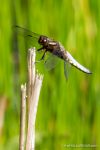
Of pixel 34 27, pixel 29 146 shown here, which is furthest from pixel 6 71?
pixel 29 146

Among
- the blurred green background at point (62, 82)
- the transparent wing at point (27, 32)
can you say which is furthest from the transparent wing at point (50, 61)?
the blurred green background at point (62, 82)

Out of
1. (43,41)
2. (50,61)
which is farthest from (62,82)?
(43,41)

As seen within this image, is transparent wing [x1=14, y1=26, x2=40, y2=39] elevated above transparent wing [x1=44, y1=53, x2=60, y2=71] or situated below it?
above

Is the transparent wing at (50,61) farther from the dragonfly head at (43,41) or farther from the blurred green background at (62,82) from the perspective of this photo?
the blurred green background at (62,82)

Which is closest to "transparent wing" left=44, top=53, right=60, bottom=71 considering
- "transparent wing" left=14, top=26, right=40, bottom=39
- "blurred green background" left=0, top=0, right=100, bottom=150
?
"transparent wing" left=14, top=26, right=40, bottom=39

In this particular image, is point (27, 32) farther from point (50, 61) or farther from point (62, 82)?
point (62, 82)

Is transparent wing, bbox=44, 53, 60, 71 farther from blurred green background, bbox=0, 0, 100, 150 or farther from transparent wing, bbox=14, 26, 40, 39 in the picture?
blurred green background, bbox=0, 0, 100, 150

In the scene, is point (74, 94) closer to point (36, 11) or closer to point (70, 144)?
point (70, 144)

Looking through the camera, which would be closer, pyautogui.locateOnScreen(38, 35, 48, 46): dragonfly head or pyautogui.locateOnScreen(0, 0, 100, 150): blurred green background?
pyautogui.locateOnScreen(38, 35, 48, 46): dragonfly head
